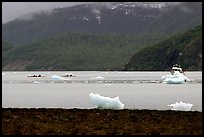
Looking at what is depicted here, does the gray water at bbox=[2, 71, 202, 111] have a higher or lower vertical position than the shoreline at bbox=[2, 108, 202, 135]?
higher

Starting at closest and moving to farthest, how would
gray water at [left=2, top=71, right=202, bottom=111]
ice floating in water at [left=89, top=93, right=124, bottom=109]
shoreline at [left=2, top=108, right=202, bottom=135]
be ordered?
shoreline at [left=2, top=108, right=202, bottom=135] < ice floating in water at [left=89, top=93, right=124, bottom=109] < gray water at [left=2, top=71, right=202, bottom=111]

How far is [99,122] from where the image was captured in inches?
703

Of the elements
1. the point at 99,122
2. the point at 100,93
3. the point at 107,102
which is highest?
the point at 100,93

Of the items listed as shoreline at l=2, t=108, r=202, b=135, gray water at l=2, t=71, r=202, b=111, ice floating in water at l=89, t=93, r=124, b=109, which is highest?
gray water at l=2, t=71, r=202, b=111

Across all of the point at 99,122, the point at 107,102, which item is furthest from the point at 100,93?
the point at 99,122

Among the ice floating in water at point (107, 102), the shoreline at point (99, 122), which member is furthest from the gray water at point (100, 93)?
the shoreline at point (99, 122)

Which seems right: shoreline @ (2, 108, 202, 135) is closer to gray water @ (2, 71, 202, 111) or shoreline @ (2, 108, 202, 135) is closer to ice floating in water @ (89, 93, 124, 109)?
ice floating in water @ (89, 93, 124, 109)

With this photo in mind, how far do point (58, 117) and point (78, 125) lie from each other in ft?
6.66

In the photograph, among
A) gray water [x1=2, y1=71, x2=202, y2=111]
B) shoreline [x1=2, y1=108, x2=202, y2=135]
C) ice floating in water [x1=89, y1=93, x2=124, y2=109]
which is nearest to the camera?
shoreline [x1=2, y1=108, x2=202, y2=135]

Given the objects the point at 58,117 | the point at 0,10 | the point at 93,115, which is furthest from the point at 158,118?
the point at 0,10

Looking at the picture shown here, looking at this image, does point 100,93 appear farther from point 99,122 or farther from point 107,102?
point 99,122

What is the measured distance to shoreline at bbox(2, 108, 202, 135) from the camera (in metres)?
15.9

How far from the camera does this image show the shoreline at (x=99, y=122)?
52.3ft

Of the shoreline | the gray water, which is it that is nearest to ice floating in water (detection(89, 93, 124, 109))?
the shoreline
